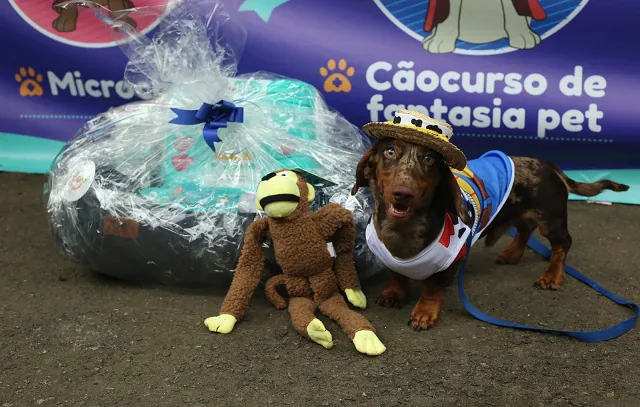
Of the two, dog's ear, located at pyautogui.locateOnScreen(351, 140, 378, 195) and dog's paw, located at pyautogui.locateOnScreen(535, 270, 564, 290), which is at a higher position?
dog's ear, located at pyautogui.locateOnScreen(351, 140, 378, 195)

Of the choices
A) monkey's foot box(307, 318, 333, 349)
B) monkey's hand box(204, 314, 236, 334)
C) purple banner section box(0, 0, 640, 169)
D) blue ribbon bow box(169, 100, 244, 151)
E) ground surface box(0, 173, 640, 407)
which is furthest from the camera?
purple banner section box(0, 0, 640, 169)

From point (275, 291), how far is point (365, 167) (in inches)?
23.0

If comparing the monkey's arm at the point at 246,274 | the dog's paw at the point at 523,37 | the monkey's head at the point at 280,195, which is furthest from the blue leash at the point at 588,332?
the dog's paw at the point at 523,37

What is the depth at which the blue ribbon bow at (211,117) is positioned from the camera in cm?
Result: 280

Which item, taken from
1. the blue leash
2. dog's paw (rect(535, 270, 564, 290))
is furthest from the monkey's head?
dog's paw (rect(535, 270, 564, 290))

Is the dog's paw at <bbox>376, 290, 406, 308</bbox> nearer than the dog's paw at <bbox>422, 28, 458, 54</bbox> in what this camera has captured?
Yes

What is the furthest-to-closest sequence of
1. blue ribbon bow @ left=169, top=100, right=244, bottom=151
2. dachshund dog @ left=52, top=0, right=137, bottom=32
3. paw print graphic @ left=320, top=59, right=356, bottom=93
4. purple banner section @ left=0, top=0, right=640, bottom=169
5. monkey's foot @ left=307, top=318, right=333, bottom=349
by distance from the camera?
dachshund dog @ left=52, top=0, right=137, bottom=32 < paw print graphic @ left=320, top=59, right=356, bottom=93 < purple banner section @ left=0, top=0, right=640, bottom=169 < blue ribbon bow @ left=169, top=100, right=244, bottom=151 < monkey's foot @ left=307, top=318, right=333, bottom=349

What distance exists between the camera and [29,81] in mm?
4328

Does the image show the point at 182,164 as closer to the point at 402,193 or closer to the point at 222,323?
the point at 222,323

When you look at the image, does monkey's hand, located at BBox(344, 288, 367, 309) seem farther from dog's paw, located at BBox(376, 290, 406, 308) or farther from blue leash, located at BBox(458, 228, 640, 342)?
blue leash, located at BBox(458, 228, 640, 342)

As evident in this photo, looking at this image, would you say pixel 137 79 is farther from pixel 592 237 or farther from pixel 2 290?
pixel 592 237

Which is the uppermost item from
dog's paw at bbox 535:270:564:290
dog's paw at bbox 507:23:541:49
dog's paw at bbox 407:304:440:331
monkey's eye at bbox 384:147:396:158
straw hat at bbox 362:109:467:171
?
dog's paw at bbox 507:23:541:49

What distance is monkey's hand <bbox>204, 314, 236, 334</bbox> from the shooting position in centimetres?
251

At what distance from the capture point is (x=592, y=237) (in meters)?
3.47
